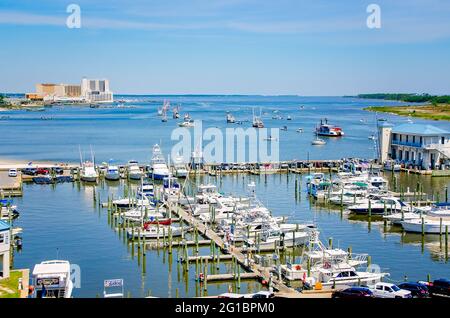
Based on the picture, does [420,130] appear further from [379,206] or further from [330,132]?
[330,132]

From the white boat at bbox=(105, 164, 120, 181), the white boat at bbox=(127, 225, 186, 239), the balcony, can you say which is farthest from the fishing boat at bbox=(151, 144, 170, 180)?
the balcony

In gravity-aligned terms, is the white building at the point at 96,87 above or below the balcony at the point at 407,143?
above

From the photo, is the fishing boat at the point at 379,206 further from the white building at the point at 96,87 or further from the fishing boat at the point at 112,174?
the fishing boat at the point at 112,174

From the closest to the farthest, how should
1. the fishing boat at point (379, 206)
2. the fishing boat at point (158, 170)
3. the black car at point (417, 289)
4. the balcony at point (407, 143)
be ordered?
the black car at point (417, 289), the fishing boat at point (379, 206), the fishing boat at point (158, 170), the balcony at point (407, 143)

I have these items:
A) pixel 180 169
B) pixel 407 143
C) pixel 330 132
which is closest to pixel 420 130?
pixel 407 143

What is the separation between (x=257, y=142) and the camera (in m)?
39.6

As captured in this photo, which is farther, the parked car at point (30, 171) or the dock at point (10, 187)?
the parked car at point (30, 171)

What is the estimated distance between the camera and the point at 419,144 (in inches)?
934

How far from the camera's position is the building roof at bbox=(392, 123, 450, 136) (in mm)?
23258

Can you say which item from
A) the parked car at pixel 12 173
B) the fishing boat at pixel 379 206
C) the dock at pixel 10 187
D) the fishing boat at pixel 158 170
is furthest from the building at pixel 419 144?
the parked car at pixel 12 173

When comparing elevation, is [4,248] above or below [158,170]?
above

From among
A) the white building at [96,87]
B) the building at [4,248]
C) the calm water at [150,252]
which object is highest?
the white building at [96,87]

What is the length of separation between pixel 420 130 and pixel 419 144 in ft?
1.73

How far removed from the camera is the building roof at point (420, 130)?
23258 mm
